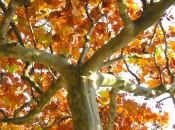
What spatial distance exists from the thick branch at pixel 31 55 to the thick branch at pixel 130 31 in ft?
1.29

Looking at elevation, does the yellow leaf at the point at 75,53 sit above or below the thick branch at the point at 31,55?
above

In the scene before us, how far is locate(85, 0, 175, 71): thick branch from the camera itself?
85.5 inches

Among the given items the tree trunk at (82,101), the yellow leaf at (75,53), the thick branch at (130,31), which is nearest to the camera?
the thick branch at (130,31)

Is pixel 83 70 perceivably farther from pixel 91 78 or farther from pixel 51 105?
pixel 51 105

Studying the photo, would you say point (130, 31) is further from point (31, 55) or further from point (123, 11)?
point (31, 55)

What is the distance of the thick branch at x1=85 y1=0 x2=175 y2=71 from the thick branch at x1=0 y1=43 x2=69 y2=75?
39 cm

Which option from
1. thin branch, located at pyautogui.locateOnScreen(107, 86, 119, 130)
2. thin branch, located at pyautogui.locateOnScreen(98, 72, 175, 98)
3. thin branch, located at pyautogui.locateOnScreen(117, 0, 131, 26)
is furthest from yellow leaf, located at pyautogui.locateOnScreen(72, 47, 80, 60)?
thin branch, located at pyautogui.locateOnScreen(117, 0, 131, 26)

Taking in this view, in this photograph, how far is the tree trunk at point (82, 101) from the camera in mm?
2436

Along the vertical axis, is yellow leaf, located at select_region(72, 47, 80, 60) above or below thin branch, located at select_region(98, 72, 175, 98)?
above

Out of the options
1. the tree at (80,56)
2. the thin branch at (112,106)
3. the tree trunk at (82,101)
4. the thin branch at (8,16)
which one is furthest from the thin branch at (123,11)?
the thin branch at (112,106)

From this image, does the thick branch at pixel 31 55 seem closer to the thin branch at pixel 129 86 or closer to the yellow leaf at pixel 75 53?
the thin branch at pixel 129 86

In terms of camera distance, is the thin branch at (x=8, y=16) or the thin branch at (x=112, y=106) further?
the thin branch at (x=112, y=106)

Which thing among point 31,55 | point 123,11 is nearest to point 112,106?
point 31,55

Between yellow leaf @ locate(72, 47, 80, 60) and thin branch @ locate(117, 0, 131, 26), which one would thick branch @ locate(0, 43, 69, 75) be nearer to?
thin branch @ locate(117, 0, 131, 26)
